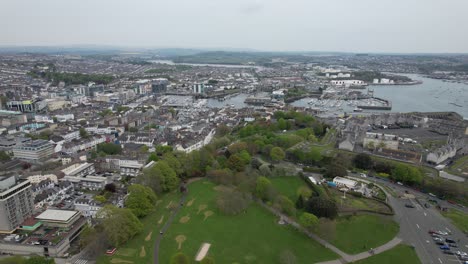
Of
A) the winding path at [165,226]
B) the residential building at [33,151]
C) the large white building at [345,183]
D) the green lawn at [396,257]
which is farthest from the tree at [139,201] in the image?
the residential building at [33,151]

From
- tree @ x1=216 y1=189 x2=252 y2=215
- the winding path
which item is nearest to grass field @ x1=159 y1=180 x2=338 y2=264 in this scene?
the winding path

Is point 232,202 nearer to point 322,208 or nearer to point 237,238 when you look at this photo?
point 237,238

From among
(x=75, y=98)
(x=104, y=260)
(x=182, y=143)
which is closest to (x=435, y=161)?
(x=182, y=143)

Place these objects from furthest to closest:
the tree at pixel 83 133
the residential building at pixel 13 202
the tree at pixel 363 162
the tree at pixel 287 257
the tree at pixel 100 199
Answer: the tree at pixel 83 133 < the tree at pixel 363 162 < the tree at pixel 100 199 < the residential building at pixel 13 202 < the tree at pixel 287 257

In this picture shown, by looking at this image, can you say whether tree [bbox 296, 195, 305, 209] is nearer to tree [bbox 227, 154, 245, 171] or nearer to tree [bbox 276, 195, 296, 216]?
tree [bbox 276, 195, 296, 216]

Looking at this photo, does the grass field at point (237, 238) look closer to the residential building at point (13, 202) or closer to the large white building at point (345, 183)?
the large white building at point (345, 183)

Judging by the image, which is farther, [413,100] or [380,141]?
[413,100]

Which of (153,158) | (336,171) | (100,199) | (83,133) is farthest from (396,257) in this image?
(83,133)
